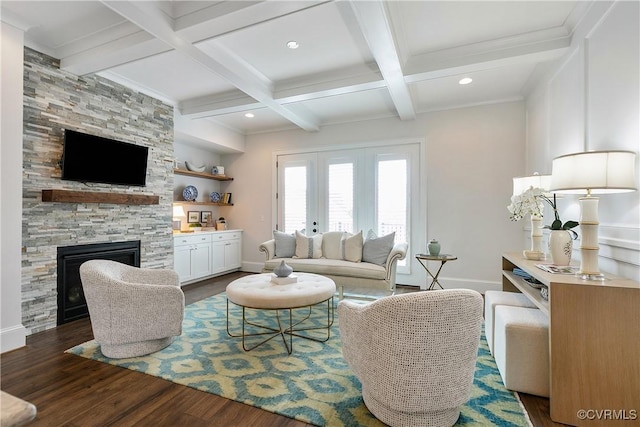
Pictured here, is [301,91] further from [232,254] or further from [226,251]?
[232,254]

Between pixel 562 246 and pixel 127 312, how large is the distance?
3361 mm

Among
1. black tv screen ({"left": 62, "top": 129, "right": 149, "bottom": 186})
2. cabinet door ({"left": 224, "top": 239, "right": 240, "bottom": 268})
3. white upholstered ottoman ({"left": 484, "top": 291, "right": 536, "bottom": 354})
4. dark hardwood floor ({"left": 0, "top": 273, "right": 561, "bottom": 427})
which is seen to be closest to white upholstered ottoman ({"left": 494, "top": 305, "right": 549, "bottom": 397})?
dark hardwood floor ({"left": 0, "top": 273, "right": 561, "bottom": 427})

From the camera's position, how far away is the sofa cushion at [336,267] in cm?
373

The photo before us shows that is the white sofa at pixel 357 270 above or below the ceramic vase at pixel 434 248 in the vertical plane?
below

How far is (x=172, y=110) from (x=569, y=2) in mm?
4681

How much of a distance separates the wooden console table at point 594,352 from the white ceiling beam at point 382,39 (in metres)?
2.19

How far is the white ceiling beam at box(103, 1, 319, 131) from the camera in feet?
7.39

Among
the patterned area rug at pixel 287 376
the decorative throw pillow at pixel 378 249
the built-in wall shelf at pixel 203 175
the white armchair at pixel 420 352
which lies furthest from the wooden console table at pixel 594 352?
the built-in wall shelf at pixel 203 175

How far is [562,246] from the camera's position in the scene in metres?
2.21

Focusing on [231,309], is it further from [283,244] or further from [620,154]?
[620,154]

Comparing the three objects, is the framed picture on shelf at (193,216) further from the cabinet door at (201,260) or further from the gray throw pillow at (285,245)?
the gray throw pillow at (285,245)

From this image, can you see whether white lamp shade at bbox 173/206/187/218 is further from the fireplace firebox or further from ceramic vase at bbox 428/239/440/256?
ceramic vase at bbox 428/239/440/256
